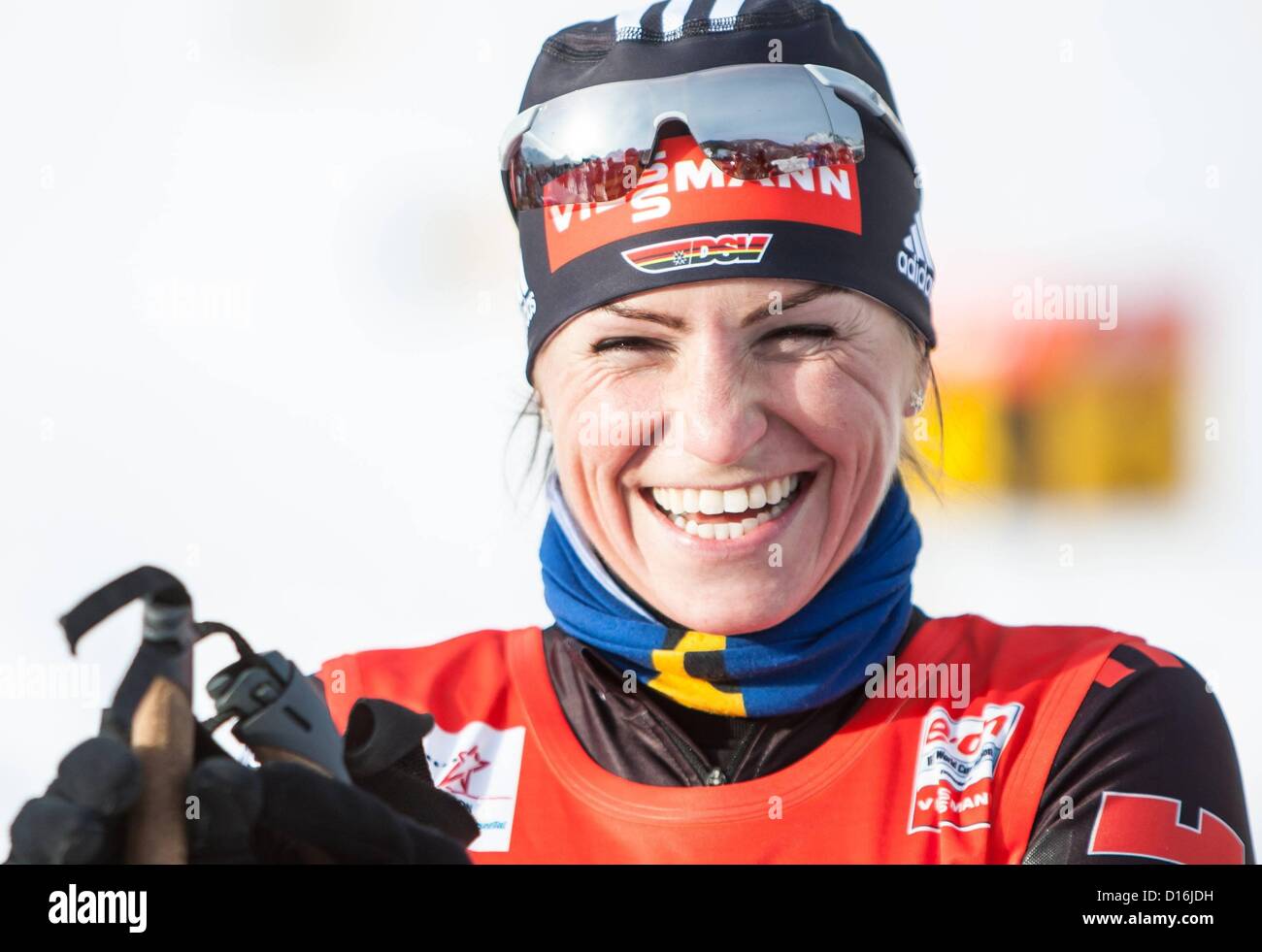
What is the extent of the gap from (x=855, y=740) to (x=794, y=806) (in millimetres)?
121

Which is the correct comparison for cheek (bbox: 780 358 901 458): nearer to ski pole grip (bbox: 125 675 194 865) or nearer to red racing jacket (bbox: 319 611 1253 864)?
red racing jacket (bbox: 319 611 1253 864)

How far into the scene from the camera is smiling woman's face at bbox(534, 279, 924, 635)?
1364mm

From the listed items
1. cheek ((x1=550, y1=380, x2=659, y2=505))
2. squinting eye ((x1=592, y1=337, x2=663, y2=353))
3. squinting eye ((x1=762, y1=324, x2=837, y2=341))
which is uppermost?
squinting eye ((x1=762, y1=324, x2=837, y2=341))

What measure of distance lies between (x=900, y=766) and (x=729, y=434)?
0.47m

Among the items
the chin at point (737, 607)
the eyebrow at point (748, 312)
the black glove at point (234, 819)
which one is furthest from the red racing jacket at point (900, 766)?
the eyebrow at point (748, 312)

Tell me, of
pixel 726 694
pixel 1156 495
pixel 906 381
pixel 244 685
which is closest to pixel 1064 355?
pixel 1156 495

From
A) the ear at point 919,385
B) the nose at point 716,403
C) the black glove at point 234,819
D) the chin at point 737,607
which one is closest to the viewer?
the black glove at point 234,819

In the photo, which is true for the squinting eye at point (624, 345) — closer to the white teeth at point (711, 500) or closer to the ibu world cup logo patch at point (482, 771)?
the white teeth at point (711, 500)

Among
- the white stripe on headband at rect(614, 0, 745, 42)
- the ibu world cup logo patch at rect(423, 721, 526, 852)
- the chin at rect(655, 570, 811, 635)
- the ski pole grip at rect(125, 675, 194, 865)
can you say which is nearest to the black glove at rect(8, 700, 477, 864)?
the ski pole grip at rect(125, 675, 194, 865)

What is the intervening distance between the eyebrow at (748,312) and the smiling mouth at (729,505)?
0.21 meters

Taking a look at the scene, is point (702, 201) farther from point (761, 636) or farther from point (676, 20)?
point (761, 636)

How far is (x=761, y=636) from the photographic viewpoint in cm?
148

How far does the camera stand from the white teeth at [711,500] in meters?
1.45
